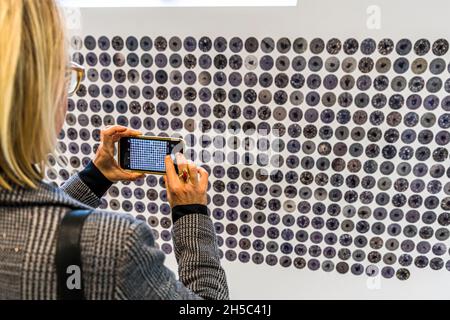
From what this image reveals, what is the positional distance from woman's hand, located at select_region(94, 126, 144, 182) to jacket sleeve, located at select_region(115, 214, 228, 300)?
12.7 inches

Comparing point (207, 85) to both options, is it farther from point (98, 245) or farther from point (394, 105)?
point (98, 245)

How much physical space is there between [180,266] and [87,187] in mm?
318

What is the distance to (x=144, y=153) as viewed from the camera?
1.04 m

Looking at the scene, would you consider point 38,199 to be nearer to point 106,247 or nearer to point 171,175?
point 106,247

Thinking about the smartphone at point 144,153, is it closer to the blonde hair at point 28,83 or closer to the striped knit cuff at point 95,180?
the striped knit cuff at point 95,180

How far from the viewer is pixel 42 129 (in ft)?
1.54

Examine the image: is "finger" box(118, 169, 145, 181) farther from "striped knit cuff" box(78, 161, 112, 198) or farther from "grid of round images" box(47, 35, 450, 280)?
"grid of round images" box(47, 35, 450, 280)

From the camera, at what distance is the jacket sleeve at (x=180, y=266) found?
47 centimetres

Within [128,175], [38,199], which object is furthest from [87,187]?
[38,199]

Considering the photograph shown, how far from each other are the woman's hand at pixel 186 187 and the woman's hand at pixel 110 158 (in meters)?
0.21

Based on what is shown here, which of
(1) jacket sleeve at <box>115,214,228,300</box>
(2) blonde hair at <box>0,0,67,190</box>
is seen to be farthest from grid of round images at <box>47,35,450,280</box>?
(2) blonde hair at <box>0,0,67,190</box>

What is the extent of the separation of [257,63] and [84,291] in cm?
83

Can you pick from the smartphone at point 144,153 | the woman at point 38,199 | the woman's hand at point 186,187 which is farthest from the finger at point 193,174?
the woman at point 38,199

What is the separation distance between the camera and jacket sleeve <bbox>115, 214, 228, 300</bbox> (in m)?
0.47
